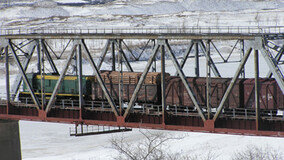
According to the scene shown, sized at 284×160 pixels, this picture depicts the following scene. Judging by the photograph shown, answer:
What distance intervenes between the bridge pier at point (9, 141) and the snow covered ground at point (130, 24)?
9361 mm

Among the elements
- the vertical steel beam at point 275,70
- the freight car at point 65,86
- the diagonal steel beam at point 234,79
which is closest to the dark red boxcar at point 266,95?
the diagonal steel beam at point 234,79

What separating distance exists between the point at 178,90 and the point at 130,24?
3931 inches

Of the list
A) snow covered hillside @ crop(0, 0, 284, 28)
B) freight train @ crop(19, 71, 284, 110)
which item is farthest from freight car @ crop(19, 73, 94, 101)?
snow covered hillside @ crop(0, 0, 284, 28)

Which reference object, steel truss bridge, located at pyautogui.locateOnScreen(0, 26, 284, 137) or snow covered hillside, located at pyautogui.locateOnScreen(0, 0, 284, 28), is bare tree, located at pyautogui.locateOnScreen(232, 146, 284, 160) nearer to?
steel truss bridge, located at pyautogui.locateOnScreen(0, 26, 284, 137)

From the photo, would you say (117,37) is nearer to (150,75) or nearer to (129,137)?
(150,75)

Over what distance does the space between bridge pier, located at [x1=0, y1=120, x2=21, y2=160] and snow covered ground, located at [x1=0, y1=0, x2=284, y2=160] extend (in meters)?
9.36

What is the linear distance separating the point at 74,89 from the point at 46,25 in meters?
96.9

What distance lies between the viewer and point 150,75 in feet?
145

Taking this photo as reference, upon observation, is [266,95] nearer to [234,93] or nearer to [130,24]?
[234,93]

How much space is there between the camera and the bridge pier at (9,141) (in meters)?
48.2

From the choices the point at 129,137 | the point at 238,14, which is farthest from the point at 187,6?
the point at 129,137

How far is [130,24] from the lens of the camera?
461 feet

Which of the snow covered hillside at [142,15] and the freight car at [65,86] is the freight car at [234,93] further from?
the snow covered hillside at [142,15]

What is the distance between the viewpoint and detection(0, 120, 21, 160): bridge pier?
48.2 m
